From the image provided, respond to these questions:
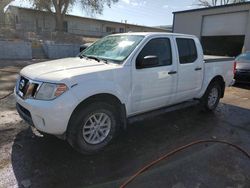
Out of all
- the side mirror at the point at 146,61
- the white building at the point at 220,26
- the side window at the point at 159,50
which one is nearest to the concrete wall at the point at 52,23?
the white building at the point at 220,26

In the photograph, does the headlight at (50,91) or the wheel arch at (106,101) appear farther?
the wheel arch at (106,101)

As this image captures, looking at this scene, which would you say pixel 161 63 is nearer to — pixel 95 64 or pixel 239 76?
pixel 95 64

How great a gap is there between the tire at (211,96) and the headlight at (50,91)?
3.70 m

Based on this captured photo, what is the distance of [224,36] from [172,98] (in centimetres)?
1772

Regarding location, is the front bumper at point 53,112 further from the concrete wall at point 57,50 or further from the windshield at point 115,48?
the concrete wall at point 57,50

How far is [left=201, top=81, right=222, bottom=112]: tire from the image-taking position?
18.8 feet

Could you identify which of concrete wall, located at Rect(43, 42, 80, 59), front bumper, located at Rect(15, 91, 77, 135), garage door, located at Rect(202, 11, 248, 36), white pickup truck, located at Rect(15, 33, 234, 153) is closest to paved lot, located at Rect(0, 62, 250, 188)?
white pickup truck, located at Rect(15, 33, 234, 153)

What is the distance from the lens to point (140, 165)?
3408 mm

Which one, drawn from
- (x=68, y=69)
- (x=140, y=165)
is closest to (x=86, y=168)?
(x=140, y=165)

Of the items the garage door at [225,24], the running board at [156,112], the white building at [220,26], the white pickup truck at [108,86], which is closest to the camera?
the white pickup truck at [108,86]

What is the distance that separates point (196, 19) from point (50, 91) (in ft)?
66.2

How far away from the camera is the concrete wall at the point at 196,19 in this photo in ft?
57.5

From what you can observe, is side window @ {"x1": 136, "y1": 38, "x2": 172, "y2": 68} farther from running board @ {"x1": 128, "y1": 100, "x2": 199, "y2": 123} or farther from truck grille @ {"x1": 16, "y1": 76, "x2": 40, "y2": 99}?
truck grille @ {"x1": 16, "y1": 76, "x2": 40, "y2": 99}

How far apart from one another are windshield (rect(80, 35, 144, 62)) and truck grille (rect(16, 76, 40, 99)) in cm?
131
